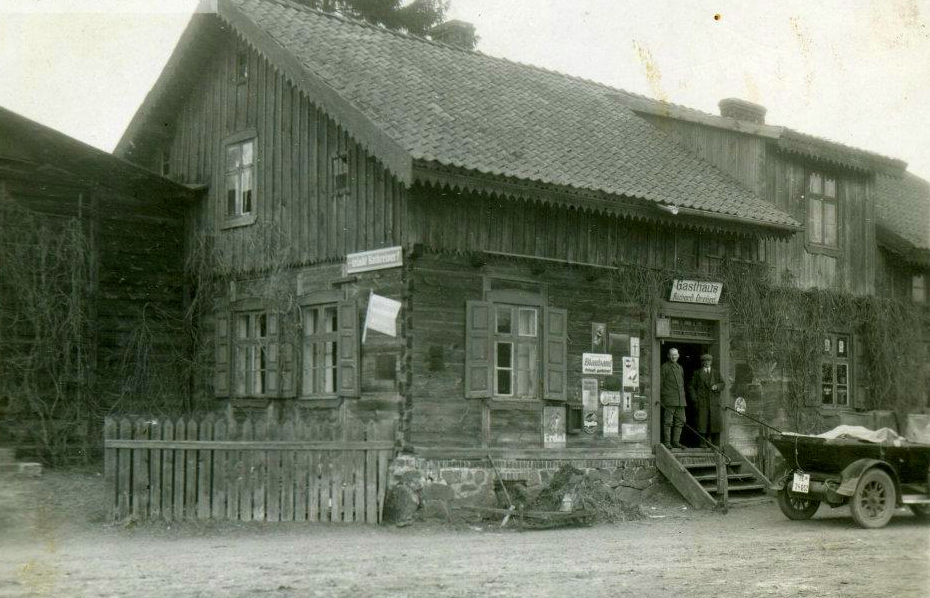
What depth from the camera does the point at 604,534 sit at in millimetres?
13273

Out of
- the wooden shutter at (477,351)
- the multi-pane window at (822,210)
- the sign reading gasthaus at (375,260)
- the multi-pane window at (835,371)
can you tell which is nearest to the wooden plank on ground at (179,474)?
the sign reading gasthaus at (375,260)

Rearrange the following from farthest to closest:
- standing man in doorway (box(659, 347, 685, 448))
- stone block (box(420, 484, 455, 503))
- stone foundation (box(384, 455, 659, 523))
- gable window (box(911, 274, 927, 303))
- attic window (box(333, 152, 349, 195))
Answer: gable window (box(911, 274, 927, 303))
standing man in doorway (box(659, 347, 685, 448))
attic window (box(333, 152, 349, 195))
stone block (box(420, 484, 455, 503))
stone foundation (box(384, 455, 659, 523))

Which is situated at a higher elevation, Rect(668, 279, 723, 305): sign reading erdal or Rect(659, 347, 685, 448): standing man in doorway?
Rect(668, 279, 723, 305): sign reading erdal

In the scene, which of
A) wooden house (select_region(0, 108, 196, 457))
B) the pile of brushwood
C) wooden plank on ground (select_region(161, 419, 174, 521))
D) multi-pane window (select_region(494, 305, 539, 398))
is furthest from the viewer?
wooden house (select_region(0, 108, 196, 457))

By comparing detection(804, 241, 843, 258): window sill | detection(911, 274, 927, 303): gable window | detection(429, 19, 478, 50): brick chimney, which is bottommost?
detection(911, 274, 927, 303): gable window

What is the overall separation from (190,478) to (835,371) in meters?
13.1

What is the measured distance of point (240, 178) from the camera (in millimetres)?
17891

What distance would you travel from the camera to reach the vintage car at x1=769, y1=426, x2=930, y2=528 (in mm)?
13680

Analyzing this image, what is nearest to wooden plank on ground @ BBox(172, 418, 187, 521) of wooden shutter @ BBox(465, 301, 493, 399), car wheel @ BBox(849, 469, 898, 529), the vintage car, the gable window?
wooden shutter @ BBox(465, 301, 493, 399)

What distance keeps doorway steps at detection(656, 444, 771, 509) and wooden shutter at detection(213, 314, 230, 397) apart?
732 cm

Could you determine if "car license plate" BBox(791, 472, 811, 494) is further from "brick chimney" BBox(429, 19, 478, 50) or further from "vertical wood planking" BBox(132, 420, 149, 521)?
"brick chimney" BBox(429, 19, 478, 50)

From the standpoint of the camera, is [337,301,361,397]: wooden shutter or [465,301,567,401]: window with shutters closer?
[465,301,567,401]: window with shutters

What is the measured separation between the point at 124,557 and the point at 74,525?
248cm

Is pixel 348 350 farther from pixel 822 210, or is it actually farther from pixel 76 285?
pixel 822 210
